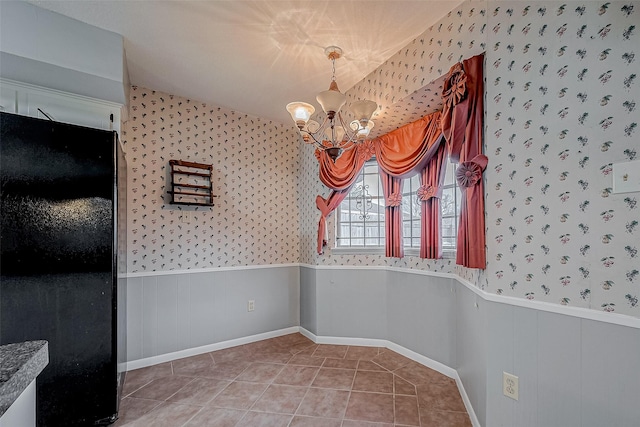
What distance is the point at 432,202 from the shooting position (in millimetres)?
A: 2779

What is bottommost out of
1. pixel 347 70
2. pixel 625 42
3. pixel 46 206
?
pixel 46 206

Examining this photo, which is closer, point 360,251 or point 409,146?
point 409,146

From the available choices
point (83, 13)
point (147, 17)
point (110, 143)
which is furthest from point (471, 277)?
point (83, 13)

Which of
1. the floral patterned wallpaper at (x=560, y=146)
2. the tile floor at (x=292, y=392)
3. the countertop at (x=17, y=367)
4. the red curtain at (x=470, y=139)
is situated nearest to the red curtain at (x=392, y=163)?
the red curtain at (x=470, y=139)

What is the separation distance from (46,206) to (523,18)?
114 inches

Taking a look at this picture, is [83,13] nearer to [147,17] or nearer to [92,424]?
[147,17]

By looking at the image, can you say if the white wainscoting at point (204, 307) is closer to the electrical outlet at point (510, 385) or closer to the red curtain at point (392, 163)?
the red curtain at point (392, 163)

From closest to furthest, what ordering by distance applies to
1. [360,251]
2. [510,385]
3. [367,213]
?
1. [510,385]
2. [360,251]
3. [367,213]

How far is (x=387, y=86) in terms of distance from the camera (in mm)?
2592

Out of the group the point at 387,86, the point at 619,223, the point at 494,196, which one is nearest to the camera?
the point at 619,223

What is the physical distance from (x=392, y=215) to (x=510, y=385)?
1797 millimetres

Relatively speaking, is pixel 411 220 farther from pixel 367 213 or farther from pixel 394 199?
pixel 367 213

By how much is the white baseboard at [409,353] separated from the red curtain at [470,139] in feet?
3.41

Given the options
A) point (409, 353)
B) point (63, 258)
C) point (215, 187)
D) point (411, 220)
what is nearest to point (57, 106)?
point (63, 258)
